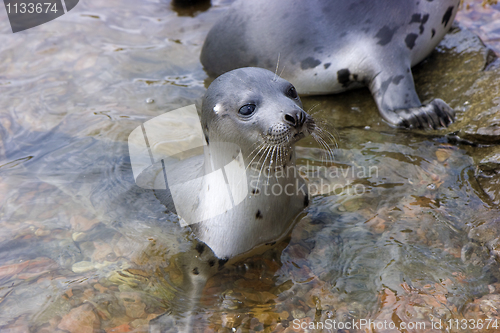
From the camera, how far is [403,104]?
4008 mm

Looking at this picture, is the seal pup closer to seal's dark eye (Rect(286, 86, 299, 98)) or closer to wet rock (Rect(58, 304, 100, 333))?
seal's dark eye (Rect(286, 86, 299, 98))

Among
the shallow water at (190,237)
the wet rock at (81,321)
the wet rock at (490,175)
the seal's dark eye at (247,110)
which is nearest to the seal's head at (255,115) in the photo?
the seal's dark eye at (247,110)

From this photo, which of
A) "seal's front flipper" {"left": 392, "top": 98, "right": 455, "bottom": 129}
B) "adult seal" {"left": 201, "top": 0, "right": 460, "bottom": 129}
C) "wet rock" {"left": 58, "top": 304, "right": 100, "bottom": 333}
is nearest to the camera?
"wet rock" {"left": 58, "top": 304, "right": 100, "bottom": 333}

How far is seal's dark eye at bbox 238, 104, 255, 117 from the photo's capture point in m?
2.63

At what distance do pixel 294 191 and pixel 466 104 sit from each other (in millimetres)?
1863

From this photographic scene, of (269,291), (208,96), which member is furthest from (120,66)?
(269,291)

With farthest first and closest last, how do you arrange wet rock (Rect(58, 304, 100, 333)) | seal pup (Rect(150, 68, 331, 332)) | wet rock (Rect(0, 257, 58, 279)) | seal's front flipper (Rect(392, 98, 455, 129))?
seal's front flipper (Rect(392, 98, 455, 129))
wet rock (Rect(0, 257, 58, 279))
seal pup (Rect(150, 68, 331, 332))
wet rock (Rect(58, 304, 100, 333))

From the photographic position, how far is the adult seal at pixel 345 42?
414 cm

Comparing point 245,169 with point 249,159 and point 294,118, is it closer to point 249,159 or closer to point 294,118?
point 249,159

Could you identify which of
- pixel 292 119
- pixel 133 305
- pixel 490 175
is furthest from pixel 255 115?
pixel 490 175

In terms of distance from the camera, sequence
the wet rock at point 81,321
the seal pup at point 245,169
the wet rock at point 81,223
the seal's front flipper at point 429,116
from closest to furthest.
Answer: the wet rock at point 81,321, the seal pup at point 245,169, the wet rock at point 81,223, the seal's front flipper at point 429,116

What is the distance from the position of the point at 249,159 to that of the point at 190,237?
2.05ft

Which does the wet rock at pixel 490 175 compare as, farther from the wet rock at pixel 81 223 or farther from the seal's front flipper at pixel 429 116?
the wet rock at pixel 81 223

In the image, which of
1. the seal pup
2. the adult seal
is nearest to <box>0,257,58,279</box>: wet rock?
the seal pup
